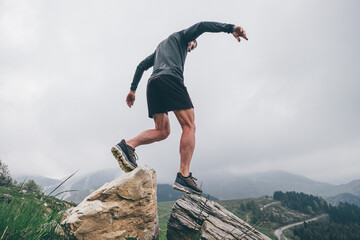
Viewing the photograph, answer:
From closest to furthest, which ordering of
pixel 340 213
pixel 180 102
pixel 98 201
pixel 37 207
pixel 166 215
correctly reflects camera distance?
pixel 37 207 < pixel 98 201 < pixel 180 102 < pixel 340 213 < pixel 166 215

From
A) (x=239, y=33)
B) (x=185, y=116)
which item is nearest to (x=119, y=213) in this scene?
(x=185, y=116)

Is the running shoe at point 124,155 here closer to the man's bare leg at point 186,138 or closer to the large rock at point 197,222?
the man's bare leg at point 186,138

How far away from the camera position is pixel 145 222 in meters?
4.12

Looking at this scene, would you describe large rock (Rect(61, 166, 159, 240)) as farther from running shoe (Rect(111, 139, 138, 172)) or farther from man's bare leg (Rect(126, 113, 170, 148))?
man's bare leg (Rect(126, 113, 170, 148))

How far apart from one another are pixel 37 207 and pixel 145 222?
2.22 m

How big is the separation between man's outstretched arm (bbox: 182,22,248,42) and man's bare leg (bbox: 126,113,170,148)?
208cm

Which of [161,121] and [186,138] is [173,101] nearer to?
[161,121]

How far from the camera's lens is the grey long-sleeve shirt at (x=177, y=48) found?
4.54 metres

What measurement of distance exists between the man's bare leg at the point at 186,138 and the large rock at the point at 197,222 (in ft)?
2.92

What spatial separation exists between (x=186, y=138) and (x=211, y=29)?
256 centimetres

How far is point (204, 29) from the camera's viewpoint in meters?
4.67

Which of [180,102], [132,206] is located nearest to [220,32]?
[180,102]

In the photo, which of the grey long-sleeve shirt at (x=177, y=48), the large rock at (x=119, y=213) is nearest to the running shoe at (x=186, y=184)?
the large rock at (x=119, y=213)

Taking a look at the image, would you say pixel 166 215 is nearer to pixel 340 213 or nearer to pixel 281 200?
pixel 281 200
